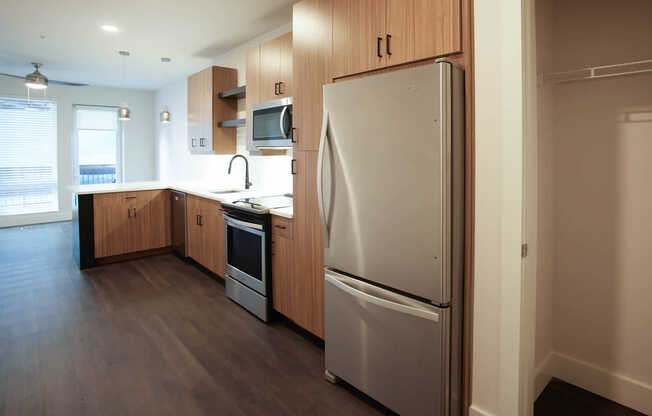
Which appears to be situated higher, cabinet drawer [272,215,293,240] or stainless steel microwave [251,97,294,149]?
stainless steel microwave [251,97,294,149]

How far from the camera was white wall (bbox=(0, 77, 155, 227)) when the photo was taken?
687cm

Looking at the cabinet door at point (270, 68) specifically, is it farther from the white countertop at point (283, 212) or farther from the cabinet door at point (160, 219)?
the cabinet door at point (160, 219)

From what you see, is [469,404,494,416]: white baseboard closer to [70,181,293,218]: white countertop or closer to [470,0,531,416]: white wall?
[470,0,531,416]: white wall

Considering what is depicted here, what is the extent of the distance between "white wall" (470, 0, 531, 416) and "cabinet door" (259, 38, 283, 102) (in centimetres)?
199

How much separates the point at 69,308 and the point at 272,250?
6.43 ft

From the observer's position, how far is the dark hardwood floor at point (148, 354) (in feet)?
6.75

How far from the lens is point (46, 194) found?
7113mm

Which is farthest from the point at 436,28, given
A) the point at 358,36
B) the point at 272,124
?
the point at 272,124

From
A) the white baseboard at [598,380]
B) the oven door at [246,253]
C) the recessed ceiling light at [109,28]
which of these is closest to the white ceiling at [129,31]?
the recessed ceiling light at [109,28]

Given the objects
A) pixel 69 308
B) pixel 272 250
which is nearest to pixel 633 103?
pixel 272 250

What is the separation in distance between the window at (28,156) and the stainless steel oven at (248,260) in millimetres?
5658

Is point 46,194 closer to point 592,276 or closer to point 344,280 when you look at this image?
point 344,280

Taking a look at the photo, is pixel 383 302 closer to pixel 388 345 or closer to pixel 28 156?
pixel 388 345

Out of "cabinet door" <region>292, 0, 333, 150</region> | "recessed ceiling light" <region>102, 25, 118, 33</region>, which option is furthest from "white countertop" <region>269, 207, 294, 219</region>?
"recessed ceiling light" <region>102, 25, 118, 33</region>
